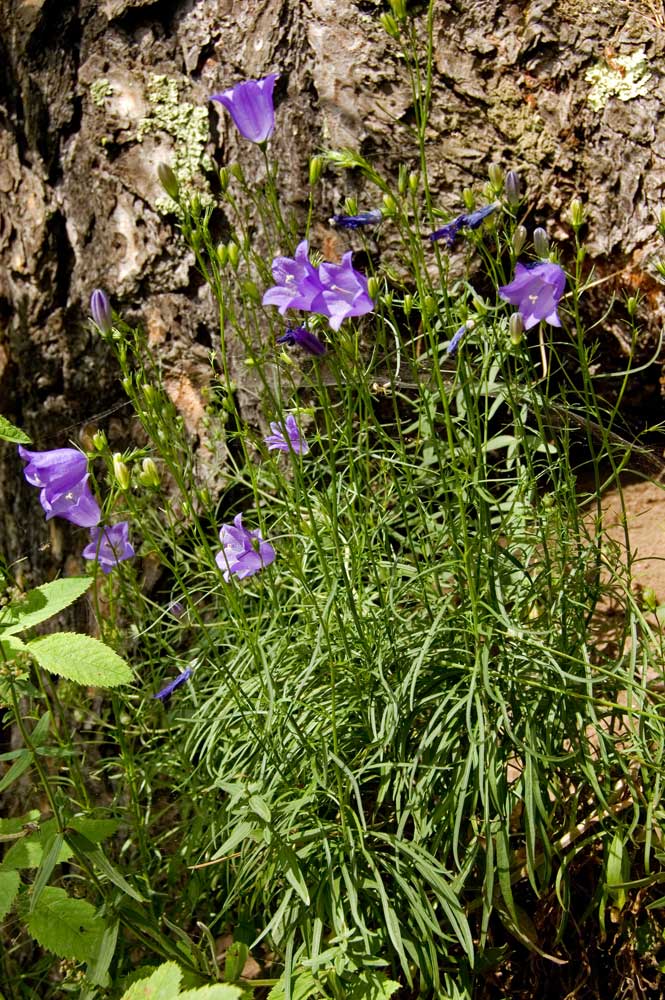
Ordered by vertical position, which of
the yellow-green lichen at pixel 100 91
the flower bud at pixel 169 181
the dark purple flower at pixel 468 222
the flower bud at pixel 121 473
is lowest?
the flower bud at pixel 121 473

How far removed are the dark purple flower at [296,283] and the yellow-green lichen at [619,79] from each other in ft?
5.46

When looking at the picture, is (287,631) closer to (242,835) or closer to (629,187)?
(242,835)

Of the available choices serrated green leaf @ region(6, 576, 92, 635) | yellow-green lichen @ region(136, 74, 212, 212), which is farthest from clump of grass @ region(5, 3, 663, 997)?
yellow-green lichen @ region(136, 74, 212, 212)

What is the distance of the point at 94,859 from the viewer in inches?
73.2

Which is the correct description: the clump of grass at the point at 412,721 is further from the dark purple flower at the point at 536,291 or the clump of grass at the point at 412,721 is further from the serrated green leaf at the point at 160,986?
the serrated green leaf at the point at 160,986

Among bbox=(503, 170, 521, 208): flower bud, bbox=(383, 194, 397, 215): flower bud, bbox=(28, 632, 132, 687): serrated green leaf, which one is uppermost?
bbox=(383, 194, 397, 215): flower bud

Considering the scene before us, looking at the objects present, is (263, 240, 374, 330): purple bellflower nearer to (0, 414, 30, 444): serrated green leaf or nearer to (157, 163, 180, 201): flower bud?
(157, 163, 180, 201): flower bud

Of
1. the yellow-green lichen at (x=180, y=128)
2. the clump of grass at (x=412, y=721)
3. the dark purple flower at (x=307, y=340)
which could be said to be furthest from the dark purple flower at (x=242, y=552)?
the yellow-green lichen at (x=180, y=128)

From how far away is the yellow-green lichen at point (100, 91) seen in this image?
3.51 m

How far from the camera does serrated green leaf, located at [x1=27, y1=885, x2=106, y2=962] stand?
1.88m

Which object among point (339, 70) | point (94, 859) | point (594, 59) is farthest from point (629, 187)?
point (94, 859)

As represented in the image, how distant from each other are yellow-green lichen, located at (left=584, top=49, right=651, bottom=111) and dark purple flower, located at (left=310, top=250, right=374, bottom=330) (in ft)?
5.50

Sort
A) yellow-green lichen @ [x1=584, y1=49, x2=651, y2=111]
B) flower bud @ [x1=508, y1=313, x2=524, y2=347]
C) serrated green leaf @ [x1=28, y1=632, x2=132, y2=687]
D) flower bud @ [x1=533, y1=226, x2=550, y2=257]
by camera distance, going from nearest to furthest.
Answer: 1. serrated green leaf @ [x1=28, y1=632, x2=132, y2=687]
2. flower bud @ [x1=508, y1=313, x2=524, y2=347]
3. flower bud @ [x1=533, y1=226, x2=550, y2=257]
4. yellow-green lichen @ [x1=584, y1=49, x2=651, y2=111]

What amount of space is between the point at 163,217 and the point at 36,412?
0.83m
